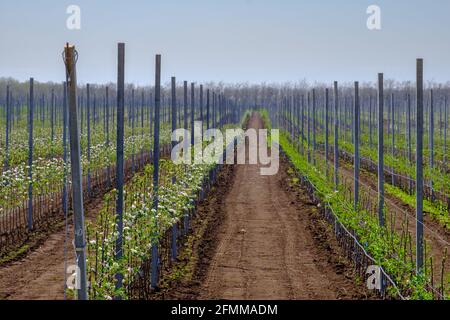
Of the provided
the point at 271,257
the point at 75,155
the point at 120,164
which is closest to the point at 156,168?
the point at 120,164

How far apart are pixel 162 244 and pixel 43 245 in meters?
2.25

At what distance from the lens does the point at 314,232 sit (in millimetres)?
12539

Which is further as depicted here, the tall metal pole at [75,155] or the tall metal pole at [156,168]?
the tall metal pole at [156,168]

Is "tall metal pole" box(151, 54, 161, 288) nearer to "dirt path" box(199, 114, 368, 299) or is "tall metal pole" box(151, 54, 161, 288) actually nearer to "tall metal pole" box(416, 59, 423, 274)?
"dirt path" box(199, 114, 368, 299)

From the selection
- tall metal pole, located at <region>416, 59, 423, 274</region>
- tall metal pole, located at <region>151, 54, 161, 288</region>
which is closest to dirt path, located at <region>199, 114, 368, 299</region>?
tall metal pole, located at <region>151, 54, 161, 288</region>

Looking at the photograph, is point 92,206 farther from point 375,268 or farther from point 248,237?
point 375,268
